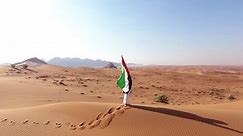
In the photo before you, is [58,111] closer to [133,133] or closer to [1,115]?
[1,115]

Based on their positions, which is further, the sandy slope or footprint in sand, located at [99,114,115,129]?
footprint in sand, located at [99,114,115,129]

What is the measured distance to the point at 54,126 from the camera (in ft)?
31.5

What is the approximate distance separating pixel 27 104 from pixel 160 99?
8356 millimetres

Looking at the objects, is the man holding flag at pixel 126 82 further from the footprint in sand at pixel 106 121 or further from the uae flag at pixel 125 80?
the footprint in sand at pixel 106 121

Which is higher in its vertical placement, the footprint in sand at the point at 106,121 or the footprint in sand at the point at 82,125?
the footprint in sand at the point at 106,121

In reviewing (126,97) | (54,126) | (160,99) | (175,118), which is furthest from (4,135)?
(160,99)

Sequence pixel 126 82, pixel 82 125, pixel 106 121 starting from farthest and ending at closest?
pixel 126 82
pixel 106 121
pixel 82 125

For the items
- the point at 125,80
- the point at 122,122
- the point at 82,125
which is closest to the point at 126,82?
the point at 125,80

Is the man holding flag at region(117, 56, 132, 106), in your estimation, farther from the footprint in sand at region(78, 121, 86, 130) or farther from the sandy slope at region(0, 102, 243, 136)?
the footprint in sand at region(78, 121, 86, 130)

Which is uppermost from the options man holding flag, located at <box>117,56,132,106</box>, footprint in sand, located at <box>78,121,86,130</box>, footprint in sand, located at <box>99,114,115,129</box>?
man holding flag, located at <box>117,56,132,106</box>

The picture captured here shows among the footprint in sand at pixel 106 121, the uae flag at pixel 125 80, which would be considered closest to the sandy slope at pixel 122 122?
the footprint in sand at pixel 106 121

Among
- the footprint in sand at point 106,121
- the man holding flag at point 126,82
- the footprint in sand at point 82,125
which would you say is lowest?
the footprint in sand at point 82,125

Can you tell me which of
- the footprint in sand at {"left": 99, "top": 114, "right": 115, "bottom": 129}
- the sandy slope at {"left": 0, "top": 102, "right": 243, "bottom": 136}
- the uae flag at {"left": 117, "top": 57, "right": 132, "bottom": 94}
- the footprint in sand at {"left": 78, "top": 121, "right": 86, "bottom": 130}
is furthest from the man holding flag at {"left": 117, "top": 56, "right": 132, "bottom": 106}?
the footprint in sand at {"left": 78, "top": 121, "right": 86, "bottom": 130}

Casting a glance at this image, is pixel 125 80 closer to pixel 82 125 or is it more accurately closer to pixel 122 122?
pixel 122 122
